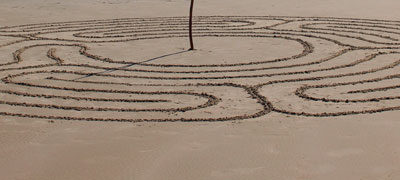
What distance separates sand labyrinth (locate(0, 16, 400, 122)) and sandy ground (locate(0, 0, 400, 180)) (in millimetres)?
34

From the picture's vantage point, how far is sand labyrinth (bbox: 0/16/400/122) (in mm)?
10664

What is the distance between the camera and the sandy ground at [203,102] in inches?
322

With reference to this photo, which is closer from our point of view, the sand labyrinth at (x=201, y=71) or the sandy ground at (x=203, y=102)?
the sandy ground at (x=203, y=102)

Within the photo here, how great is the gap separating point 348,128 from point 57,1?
24.1 meters

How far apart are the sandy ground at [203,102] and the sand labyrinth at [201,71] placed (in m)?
0.03

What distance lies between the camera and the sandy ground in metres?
8.19

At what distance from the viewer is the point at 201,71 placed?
531 inches

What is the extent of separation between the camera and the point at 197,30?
19844mm

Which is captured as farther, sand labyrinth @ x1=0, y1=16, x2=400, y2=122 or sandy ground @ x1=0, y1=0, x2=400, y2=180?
sand labyrinth @ x1=0, y1=16, x2=400, y2=122

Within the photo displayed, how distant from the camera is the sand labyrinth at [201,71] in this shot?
35.0ft

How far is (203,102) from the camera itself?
1108cm

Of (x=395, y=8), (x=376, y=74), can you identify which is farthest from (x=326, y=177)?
(x=395, y=8)

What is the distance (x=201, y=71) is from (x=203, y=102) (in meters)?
2.48

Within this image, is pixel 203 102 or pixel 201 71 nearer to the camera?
pixel 203 102
